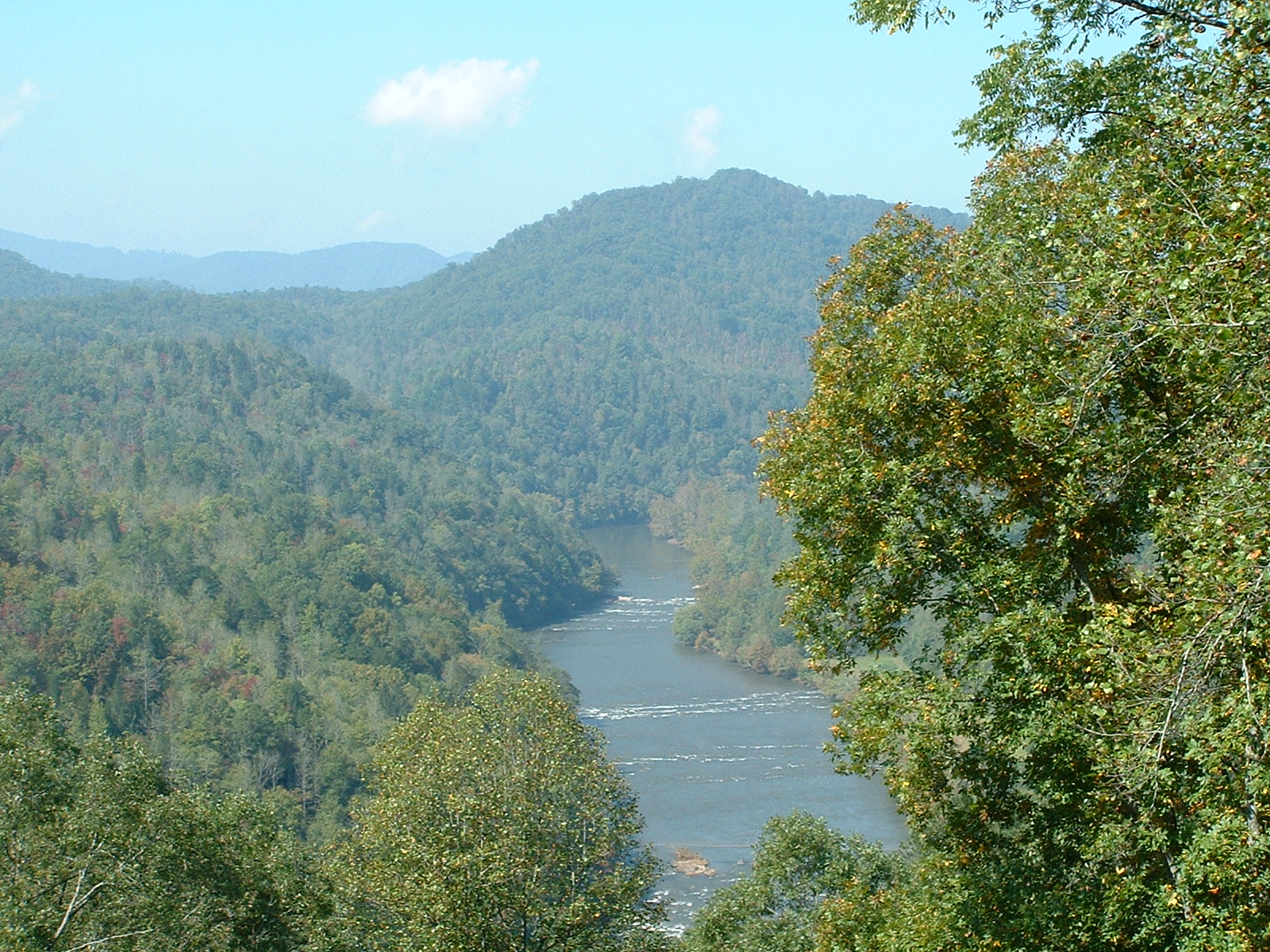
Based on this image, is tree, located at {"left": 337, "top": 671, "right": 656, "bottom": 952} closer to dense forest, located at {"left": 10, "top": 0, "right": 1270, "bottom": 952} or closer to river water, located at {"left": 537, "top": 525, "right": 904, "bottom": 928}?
dense forest, located at {"left": 10, "top": 0, "right": 1270, "bottom": 952}

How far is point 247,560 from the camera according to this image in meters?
79.3

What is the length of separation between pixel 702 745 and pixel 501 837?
4167 centimetres

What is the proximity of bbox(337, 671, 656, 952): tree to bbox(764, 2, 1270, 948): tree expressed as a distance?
200 inches

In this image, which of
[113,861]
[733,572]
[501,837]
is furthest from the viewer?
[733,572]

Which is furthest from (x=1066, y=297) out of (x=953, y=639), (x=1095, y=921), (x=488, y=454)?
(x=488, y=454)

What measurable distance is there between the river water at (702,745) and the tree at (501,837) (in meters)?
9.57

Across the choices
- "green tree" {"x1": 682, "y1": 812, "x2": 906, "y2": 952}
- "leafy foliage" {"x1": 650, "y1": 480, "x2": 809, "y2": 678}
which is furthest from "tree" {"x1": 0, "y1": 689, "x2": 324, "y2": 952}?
"leafy foliage" {"x1": 650, "y1": 480, "x2": 809, "y2": 678}

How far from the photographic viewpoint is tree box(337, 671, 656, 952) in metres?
12.9

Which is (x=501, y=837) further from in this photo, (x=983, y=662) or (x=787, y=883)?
(x=983, y=662)

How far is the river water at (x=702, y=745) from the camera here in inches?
1644

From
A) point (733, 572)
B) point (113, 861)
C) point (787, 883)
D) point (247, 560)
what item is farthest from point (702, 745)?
point (113, 861)

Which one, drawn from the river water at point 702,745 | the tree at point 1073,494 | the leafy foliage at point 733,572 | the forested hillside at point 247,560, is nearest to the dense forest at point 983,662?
the tree at point 1073,494

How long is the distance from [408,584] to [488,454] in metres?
81.1

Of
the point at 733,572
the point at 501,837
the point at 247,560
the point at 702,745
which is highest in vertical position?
the point at 501,837
